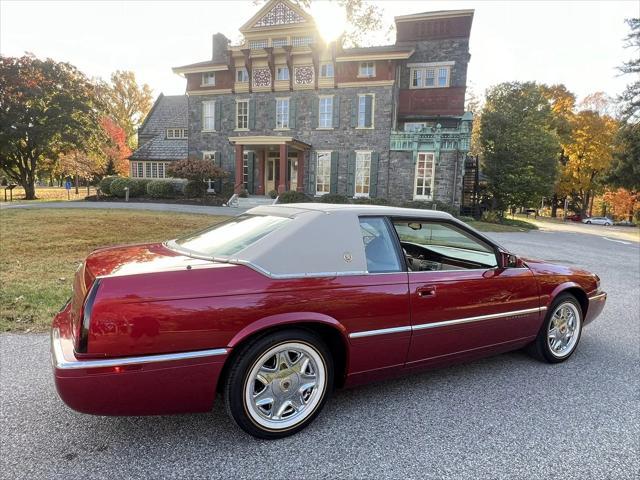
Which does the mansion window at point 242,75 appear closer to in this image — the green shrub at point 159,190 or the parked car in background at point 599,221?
the green shrub at point 159,190

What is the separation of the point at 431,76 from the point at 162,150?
20.0 metres

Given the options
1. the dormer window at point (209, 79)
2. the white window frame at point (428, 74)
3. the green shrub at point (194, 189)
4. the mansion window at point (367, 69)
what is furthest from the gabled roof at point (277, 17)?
the green shrub at point (194, 189)

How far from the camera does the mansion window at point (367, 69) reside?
24.8 metres

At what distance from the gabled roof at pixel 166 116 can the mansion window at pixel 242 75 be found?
7776 millimetres

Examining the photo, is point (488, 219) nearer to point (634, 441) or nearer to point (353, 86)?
point (353, 86)

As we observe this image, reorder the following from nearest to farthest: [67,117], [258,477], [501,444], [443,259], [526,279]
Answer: [258,477], [501,444], [526,279], [443,259], [67,117]

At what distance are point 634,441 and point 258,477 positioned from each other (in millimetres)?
2427

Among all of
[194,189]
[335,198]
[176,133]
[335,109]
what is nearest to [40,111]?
[176,133]

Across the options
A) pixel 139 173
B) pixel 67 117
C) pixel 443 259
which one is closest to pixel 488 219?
pixel 443 259

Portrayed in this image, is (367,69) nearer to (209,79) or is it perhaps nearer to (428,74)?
(428,74)

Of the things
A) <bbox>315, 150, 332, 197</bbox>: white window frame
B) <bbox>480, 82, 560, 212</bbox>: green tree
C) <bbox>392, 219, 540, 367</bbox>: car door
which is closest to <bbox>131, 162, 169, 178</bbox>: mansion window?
<bbox>315, 150, 332, 197</bbox>: white window frame

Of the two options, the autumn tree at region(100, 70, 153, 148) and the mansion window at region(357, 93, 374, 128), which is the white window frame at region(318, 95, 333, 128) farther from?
the autumn tree at region(100, 70, 153, 148)

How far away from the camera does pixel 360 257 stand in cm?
Answer: 287

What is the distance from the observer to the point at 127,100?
186ft
